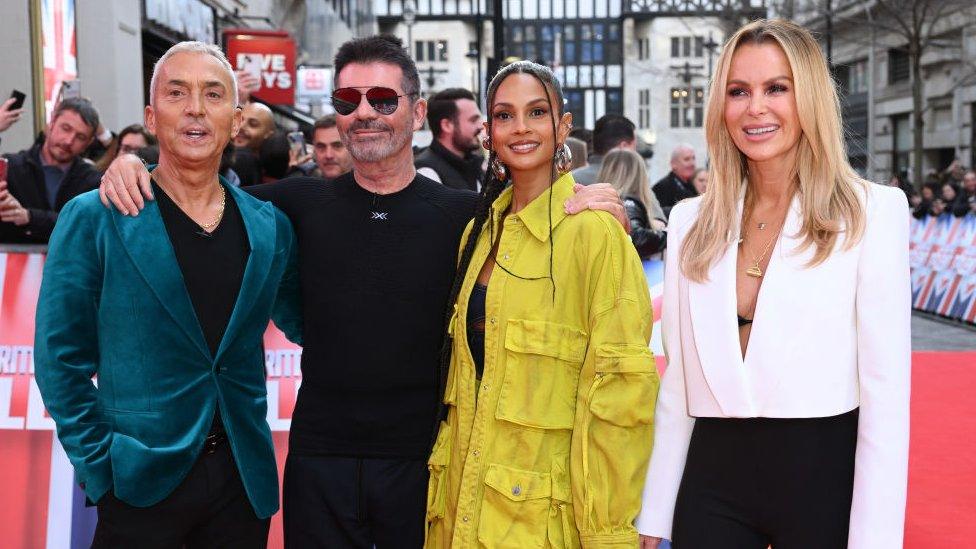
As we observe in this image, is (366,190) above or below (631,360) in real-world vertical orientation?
above

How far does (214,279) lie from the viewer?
3.05 meters

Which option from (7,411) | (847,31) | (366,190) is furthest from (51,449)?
(847,31)

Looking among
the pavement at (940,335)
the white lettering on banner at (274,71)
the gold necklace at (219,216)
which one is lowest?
the pavement at (940,335)

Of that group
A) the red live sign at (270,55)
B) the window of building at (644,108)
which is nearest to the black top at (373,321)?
the red live sign at (270,55)

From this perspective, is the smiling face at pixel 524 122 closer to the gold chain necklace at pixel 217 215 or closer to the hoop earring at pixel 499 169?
the hoop earring at pixel 499 169

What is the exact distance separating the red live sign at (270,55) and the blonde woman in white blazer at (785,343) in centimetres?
1540

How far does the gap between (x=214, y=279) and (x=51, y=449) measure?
2.05m

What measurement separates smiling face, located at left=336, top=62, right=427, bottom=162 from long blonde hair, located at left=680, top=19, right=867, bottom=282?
1.07 m

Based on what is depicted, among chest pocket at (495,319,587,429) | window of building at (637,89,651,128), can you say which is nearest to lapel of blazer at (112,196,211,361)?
chest pocket at (495,319,587,429)

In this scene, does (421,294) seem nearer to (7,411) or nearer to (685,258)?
(685,258)

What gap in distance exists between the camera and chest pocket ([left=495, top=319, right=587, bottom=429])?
9.46 ft

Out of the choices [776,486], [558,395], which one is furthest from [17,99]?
[776,486]

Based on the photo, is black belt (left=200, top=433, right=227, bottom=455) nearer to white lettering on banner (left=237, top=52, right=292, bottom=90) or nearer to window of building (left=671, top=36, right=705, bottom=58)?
white lettering on banner (left=237, top=52, right=292, bottom=90)

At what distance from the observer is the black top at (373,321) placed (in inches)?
128
